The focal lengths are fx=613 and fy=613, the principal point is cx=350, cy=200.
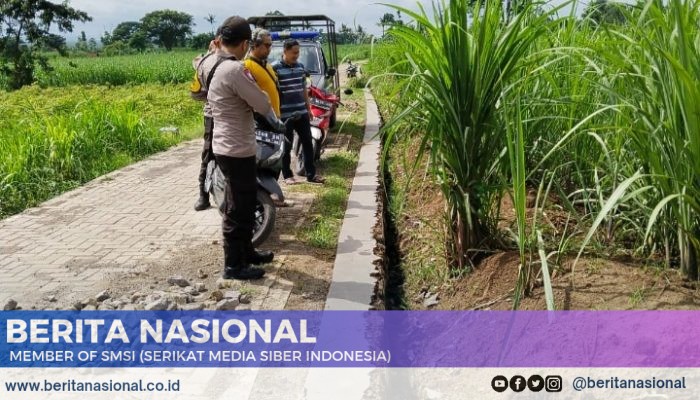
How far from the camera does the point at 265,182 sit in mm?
4602

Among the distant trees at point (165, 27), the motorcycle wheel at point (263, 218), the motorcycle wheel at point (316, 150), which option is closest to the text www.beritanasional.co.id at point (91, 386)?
the motorcycle wheel at point (263, 218)

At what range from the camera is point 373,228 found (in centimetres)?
485

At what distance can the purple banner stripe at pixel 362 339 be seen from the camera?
2.54 metres

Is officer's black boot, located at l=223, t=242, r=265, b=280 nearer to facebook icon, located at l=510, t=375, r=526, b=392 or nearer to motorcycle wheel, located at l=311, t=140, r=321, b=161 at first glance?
facebook icon, located at l=510, t=375, r=526, b=392

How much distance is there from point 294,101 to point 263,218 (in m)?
2.26

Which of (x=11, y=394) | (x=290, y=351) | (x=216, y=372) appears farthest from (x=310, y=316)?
(x=11, y=394)

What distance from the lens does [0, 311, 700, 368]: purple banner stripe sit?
8.32 feet

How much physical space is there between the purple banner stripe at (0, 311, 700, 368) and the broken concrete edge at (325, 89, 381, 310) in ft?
0.60

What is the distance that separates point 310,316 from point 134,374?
37.6 inches

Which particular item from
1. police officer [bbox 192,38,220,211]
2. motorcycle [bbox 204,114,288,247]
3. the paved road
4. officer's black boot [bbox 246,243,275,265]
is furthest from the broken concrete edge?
police officer [bbox 192,38,220,211]

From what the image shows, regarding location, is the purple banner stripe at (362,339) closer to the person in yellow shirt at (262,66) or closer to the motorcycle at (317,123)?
the person in yellow shirt at (262,66)

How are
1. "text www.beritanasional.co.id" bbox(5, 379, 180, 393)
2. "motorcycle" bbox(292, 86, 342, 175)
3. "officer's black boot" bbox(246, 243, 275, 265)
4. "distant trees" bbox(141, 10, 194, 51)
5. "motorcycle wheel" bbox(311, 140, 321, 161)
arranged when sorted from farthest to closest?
"distant trees" bbox(141, 10, 194, 51)
"motorcycle wheel" bbox(311, 140, 321, 161)
"motorcycle" bbox(292, 86, 342, 175)
"officer's black boot" bbox(246, 243, 275, 265)
"text www.beritanasional.co.id" bbox(5, 379, 180, 393)

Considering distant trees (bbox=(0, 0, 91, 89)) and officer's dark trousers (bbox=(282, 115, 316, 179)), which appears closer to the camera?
officer's dark trousers (bbox=(282, 115, 316, 179))

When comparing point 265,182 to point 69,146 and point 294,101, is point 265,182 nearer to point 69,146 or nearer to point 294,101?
point 294,101
